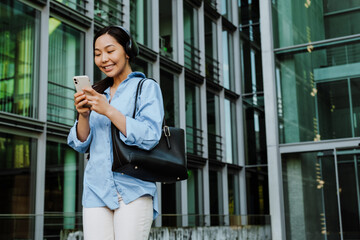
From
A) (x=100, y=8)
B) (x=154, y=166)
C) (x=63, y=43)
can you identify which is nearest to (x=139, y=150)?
(x=154, y=166)

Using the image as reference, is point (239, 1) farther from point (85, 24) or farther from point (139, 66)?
point (85, 24)

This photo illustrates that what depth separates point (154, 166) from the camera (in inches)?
79.3

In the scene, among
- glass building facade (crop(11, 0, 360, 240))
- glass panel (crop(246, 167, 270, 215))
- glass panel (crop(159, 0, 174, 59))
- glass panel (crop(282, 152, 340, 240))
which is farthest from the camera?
glass panel (crop(246, 167, 270, 215))

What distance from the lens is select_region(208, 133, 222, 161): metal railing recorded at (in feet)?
61.4

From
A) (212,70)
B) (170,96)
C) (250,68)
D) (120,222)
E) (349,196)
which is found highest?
(250,68)

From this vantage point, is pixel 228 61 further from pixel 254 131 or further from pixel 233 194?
pixel 233 194

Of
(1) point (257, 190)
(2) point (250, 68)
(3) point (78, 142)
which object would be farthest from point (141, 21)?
(3) point (78, 142)

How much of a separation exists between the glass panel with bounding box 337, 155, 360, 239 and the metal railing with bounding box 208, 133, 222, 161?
635 centimetres

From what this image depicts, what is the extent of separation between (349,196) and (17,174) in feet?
24.1

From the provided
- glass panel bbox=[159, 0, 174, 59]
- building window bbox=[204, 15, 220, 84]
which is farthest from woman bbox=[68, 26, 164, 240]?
building window bbox=[204, 15, 220, 84]

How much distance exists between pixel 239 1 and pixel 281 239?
38.0 ft

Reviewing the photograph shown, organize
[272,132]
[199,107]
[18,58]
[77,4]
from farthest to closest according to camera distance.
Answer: [199,107], [272,132], [77,4], [18,58]

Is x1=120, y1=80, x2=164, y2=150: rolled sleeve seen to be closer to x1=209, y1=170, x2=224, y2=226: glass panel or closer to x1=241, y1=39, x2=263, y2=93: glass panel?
x1=209, y1=170, x2=224, y2=226: glass panel

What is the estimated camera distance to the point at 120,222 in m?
1.92
